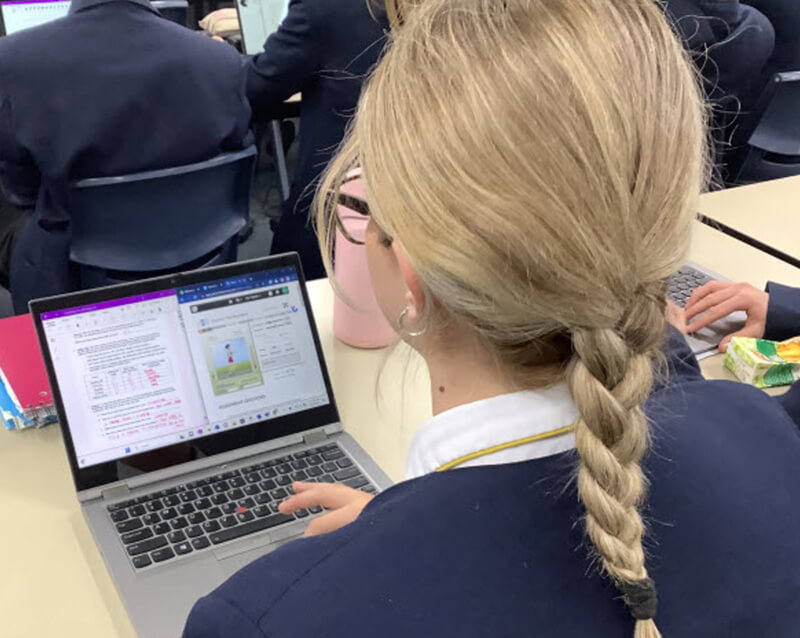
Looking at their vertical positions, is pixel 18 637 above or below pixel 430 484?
below

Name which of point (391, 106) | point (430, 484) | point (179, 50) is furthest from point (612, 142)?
point (179, 50)

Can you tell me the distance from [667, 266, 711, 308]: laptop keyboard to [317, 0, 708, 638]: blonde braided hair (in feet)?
2.67

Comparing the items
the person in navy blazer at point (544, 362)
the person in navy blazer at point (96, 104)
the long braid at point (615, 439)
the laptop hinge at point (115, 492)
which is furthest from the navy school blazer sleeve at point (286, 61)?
the long braid at point (615, 439)

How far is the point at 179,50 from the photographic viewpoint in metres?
1.72

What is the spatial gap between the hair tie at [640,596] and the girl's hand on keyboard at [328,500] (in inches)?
14.8

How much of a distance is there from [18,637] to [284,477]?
12.1 inches

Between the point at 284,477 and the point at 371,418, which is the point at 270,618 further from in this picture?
the point at 371,418

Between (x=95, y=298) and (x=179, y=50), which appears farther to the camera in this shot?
(x=179, y=50)

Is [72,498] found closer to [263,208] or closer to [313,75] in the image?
[313,75]

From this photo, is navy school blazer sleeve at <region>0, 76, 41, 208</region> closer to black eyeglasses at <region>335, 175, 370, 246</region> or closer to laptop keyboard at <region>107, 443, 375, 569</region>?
laptop keyboard at <region>107, 443, 375, 569</region>

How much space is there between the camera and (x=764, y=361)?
114 centimetres

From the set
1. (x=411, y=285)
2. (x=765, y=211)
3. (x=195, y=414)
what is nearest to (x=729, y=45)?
(x=765, y=211)

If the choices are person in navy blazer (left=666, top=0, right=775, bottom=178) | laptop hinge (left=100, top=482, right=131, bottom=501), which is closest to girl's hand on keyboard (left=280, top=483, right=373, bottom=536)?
laptop hinge (left=100, top=482, right=131, bottom=501)

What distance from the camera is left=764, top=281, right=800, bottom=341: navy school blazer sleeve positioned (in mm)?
1226
